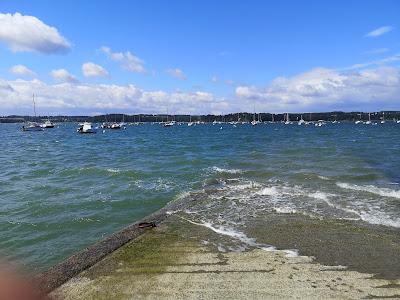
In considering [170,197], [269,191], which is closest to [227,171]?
[269,191]

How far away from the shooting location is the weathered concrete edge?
8.51 meters

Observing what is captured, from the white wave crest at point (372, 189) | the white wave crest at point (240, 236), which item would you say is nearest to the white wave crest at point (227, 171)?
the white wave crest at point (372, 189)

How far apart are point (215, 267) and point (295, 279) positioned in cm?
168

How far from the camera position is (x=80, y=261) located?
31.2 ft

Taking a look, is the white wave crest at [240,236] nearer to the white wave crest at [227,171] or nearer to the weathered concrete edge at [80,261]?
the weathered concrete edge at [80,261]

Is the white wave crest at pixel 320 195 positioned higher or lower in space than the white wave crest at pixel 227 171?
higher

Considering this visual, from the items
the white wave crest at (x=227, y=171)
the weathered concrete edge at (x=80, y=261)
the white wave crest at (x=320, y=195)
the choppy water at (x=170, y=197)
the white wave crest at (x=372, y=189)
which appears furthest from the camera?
the white wave crest at (x=227, y=171)

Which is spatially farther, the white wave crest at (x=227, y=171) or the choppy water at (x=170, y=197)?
the white wave crest at (x=227, y=171)

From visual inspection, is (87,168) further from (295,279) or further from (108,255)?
(295,279)

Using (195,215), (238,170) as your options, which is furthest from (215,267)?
(238,170)

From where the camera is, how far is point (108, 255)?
995 cm

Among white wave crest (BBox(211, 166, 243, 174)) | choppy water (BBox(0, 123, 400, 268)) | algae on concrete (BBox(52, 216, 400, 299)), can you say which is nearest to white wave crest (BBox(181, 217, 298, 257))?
choppy water (BBox(0, 123, 400, 268))

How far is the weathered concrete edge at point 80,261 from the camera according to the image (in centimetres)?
851

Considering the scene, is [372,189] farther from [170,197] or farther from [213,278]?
[213,278]
